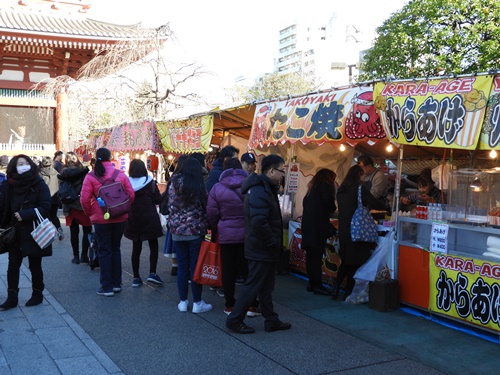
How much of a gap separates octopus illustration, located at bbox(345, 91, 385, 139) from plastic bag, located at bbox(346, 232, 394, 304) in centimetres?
122

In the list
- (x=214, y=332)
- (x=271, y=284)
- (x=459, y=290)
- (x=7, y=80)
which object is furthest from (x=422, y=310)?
(x=7, y=80)

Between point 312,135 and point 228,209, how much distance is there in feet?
6.40

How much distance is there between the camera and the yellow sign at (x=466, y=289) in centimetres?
497

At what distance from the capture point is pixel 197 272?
561 cm

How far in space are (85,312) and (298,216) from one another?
3.91m

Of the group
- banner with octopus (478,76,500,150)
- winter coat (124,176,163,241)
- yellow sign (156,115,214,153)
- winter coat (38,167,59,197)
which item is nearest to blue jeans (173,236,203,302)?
winter coat (124,176,163,241)

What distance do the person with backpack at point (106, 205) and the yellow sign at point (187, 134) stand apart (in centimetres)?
347

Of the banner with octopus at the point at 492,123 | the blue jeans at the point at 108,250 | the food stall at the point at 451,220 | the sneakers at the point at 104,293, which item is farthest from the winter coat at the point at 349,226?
the sneakers at the point at 104,293

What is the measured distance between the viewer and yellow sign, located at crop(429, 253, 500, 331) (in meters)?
4.97

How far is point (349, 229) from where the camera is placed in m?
6.20

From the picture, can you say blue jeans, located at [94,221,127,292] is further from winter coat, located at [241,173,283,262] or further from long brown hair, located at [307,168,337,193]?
long brown hair, located at [307,168,337,193]

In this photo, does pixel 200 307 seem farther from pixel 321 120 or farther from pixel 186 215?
pixel 321 120

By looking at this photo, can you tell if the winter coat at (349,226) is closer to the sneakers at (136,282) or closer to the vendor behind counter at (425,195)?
the vendor behind counter at (425,195)

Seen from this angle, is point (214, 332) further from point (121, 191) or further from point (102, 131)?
point (102, 131)
